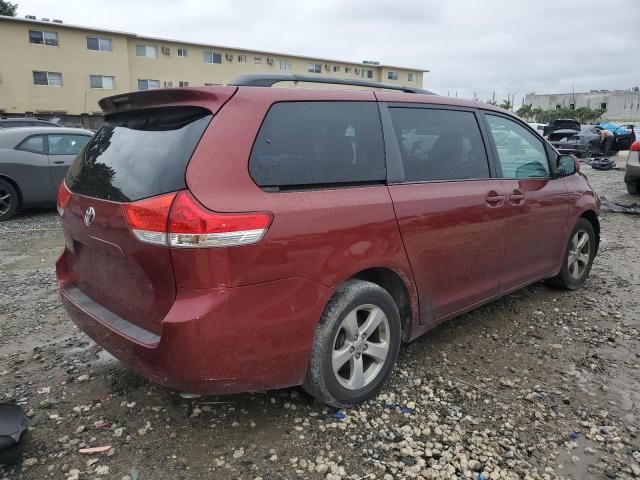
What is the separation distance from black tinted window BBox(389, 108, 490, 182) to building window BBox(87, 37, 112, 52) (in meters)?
37.4

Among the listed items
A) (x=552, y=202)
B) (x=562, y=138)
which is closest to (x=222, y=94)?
(x=552, y=202)

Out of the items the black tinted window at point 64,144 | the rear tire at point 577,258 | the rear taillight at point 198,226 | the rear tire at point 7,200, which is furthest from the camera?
the black tinted window at point 64,144

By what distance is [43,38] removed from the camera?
32344mm

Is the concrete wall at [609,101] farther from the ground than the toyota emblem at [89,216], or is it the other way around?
the concrete wall at [609,101]

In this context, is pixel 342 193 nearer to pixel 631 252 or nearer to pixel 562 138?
pixel 631 252

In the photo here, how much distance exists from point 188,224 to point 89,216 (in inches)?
29.0

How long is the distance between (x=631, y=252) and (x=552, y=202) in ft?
9.53

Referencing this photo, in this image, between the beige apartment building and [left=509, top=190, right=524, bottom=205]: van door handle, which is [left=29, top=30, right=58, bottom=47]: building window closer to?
the beige apartment building

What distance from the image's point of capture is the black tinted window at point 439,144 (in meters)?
2.94

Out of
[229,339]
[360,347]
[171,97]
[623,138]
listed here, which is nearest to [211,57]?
[623,138]

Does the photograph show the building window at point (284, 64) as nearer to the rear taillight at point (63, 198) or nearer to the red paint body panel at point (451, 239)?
the red paint body panel at point (451, 239)

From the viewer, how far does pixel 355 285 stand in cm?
257

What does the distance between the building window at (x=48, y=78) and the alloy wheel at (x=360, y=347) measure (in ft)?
121

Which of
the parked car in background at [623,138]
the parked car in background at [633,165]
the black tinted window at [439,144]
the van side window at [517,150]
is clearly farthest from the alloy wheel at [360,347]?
the parked car in background at [623,138]
